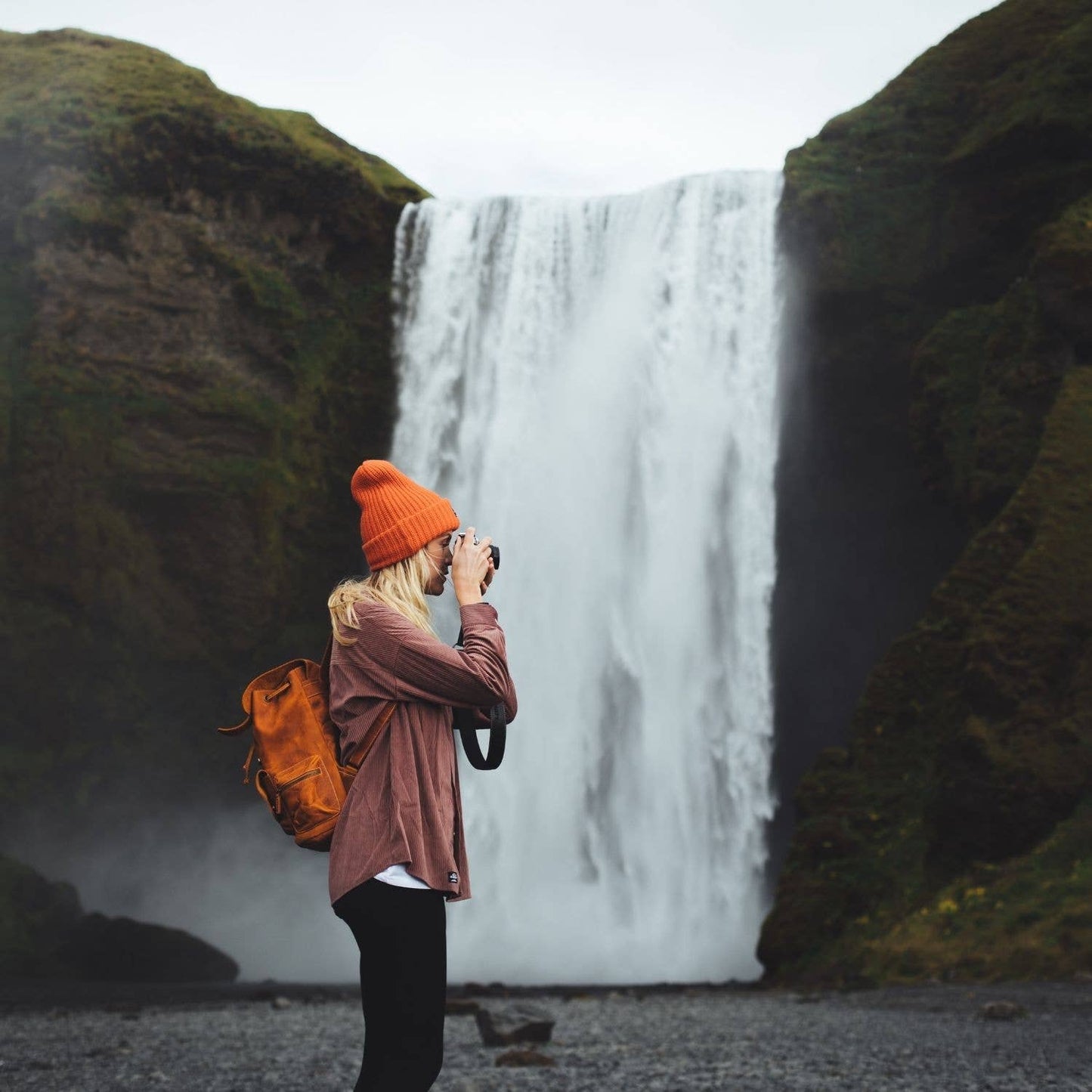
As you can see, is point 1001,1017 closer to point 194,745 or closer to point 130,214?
point 194,745

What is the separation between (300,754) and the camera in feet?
10.6

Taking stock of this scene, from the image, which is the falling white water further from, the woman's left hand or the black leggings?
the black leggings

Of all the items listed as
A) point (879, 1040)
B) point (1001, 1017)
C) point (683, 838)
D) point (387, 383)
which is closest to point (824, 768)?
point (683, 838)

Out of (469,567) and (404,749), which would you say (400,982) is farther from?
(469,567)

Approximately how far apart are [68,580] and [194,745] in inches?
192

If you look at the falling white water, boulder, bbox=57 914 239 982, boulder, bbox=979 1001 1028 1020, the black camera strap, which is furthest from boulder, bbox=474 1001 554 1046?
boulder, bbox=57 914 239 982

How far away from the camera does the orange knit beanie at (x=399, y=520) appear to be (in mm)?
3469

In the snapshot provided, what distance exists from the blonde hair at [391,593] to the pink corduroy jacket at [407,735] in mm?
36

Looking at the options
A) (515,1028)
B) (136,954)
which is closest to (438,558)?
(515,1028)

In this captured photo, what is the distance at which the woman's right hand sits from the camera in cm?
342

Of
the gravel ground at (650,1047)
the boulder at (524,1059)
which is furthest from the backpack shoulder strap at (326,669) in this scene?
the boulder at (524,1059)

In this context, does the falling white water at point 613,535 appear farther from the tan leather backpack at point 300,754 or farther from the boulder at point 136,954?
the tan leather backpack at point 300,754

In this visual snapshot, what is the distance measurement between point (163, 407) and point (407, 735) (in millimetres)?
25317

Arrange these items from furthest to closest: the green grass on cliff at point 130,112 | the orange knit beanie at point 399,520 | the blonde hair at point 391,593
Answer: the green grass on cliff at point 130,112 < the orange knit beanie at point 399,520 < the blonde hair at point 391,593
